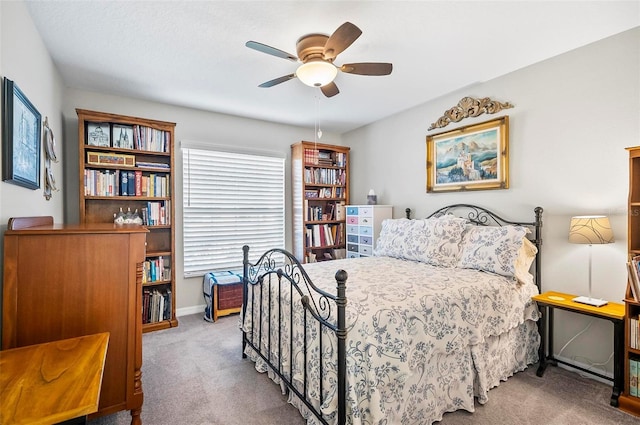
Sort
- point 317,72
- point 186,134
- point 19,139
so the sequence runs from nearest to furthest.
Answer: point 19,139 → point 317,72 → point 186,134

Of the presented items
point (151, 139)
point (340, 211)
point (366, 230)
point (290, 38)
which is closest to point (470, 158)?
point (366, 230)

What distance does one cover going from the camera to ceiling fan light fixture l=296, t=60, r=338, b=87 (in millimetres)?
2172

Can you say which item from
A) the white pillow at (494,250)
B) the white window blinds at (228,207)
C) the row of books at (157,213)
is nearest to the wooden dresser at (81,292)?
the row of books at (157,213)

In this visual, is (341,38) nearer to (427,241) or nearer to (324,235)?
(427,241)

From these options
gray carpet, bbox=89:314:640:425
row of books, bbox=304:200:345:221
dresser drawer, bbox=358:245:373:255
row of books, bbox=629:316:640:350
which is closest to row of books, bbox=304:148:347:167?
row of books, bbox=304:200:345:221

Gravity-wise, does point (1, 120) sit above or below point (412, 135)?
below

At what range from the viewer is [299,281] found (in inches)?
89.4

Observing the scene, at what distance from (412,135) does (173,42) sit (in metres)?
2.83

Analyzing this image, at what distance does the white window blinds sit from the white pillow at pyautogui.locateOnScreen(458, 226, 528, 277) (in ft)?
8.84

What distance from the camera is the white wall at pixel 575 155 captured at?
7.38 ft

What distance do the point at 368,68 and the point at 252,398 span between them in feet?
8.30

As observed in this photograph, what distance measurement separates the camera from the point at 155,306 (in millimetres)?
3357

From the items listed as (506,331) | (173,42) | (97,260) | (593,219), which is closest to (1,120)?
(97,260)

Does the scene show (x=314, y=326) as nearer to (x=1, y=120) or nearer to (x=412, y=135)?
(x=1, y=120)
